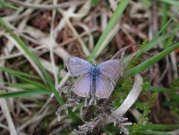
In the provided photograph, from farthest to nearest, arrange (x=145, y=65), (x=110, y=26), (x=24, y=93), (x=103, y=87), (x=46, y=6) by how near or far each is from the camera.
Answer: (x=46, y=6), (x=110, y=26), (x=24, y=93), (x=145, y=65), (x=103, y=87)

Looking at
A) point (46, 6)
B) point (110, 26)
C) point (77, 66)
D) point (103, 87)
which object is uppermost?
point (46, 6)

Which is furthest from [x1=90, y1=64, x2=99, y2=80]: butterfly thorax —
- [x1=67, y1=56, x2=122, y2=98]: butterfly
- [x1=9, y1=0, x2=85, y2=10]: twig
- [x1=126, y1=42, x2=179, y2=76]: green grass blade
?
[x1=9, y1=0, x2=85, y2=10]: twig

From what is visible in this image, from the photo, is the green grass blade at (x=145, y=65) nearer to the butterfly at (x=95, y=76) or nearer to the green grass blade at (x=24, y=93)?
the butterfly at (x=95, y=76)

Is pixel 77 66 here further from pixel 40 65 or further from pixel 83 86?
pixel 40 65

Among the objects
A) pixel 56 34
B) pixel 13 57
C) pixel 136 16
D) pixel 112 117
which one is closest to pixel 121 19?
pixel 136 16

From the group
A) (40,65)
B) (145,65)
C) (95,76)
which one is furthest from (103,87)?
(40,65)

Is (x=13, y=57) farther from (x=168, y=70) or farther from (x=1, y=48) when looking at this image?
(x=168, y=70)
